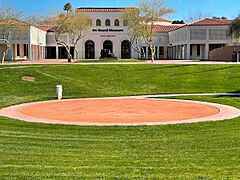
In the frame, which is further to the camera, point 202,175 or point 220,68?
point 220,68

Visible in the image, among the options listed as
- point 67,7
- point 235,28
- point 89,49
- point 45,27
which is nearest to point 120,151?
point 235,28

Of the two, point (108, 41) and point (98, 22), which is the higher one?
point (98, 22)

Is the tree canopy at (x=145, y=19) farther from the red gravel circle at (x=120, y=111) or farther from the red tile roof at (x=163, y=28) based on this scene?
the red gravel circle at (x=120, y=111)

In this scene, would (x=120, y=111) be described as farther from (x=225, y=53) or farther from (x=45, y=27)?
(x=45, y=27)

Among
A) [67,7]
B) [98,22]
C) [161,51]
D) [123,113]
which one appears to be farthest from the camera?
[67,7]

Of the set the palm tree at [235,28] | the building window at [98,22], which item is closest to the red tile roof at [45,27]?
the building window at [98,22]

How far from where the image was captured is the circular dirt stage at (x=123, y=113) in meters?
16.2

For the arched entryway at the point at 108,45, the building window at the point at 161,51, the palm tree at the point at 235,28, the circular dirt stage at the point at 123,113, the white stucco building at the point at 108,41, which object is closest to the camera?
the circular dirt stage at the point at 123,113

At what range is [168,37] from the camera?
91.4 m

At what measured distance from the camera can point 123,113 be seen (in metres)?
18.5

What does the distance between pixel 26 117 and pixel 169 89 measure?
1657cm

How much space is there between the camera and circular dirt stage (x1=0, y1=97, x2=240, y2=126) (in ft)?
53.3

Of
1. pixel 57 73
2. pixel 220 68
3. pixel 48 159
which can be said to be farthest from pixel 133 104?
pixel 220 68

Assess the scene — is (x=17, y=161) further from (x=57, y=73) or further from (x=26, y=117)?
(x=57, y=73)
